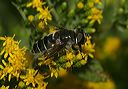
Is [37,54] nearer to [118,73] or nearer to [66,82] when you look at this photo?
[66,82]

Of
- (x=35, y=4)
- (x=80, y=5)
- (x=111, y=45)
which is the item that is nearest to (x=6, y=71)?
(x=35, y=4)

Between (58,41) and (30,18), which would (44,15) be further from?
(58,41)

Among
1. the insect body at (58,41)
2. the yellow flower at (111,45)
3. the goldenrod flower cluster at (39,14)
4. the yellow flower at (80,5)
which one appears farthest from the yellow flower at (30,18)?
the yellow flower at (111,45)

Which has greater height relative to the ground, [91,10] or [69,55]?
[91,10]

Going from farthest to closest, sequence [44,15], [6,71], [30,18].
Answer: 1. [30,18]
2. [44,15]
3. [6,71]

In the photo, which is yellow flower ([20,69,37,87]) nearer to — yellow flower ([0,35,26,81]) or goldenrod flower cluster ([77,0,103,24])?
yellow flower ([0,35,26,81])

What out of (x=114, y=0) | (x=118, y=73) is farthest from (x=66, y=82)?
(x=114, y=0)

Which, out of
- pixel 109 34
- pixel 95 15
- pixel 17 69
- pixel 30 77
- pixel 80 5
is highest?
pixel 80 5
